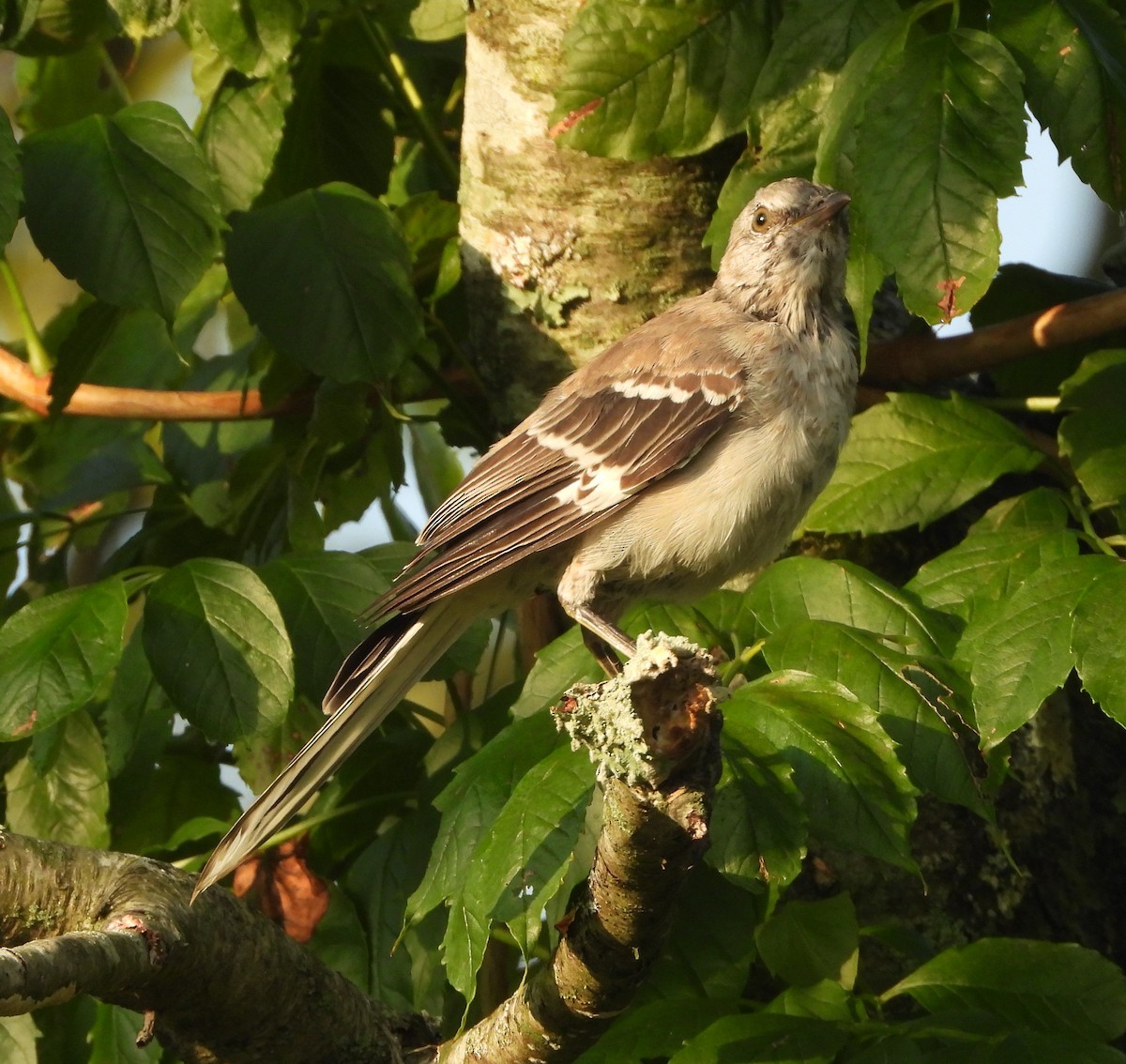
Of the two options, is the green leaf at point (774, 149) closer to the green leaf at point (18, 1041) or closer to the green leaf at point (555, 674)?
the green leaf at point (555, 674)

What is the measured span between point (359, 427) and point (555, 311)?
64cm

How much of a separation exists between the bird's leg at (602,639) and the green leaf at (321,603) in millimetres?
476

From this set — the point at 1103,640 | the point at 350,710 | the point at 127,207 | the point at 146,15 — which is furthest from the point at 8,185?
the point at 1103,640

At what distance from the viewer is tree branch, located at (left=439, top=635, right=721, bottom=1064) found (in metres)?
2.08

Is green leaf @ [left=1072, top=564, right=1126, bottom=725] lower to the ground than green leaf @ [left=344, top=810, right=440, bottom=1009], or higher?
higher

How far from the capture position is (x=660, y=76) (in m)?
3.34

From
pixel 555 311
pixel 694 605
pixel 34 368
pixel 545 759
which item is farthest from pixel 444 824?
pixel 34 368

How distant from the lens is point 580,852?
2674 mm

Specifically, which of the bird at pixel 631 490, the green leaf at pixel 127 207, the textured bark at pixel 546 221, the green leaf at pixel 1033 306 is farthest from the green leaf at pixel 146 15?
the green leaf at pixel 1033 306

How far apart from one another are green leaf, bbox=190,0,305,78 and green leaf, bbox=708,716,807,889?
2.11 metres

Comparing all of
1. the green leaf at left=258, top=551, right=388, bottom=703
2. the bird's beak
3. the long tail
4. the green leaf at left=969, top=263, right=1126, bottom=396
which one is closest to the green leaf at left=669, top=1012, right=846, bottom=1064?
the long tail

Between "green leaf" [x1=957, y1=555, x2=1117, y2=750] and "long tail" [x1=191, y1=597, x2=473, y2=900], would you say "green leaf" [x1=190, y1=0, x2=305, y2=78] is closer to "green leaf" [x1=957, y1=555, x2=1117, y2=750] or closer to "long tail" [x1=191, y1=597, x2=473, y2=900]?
"long tail" [x1=191, y1=597, x2=473, y2=900]

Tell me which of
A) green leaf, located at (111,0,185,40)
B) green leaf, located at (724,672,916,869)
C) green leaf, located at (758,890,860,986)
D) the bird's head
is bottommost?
green leaf, located at (758,890,860,986)

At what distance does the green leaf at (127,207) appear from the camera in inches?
119
